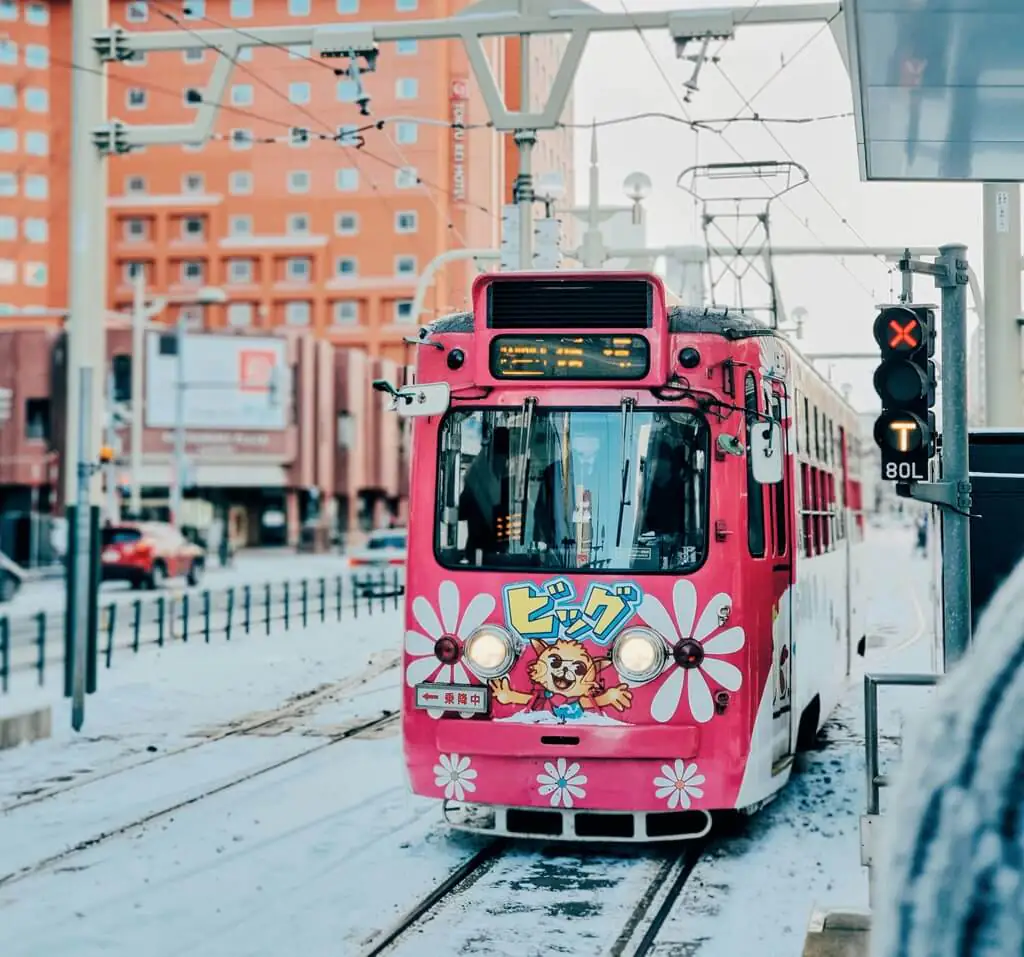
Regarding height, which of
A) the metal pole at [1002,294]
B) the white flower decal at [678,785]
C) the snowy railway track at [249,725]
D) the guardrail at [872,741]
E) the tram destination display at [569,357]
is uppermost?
the metal pole at [1002,294]

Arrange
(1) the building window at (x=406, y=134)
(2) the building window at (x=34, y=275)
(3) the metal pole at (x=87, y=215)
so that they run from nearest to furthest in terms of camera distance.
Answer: (3) the metal pole at (x=87, y=215) < (1) the building window at (x=406, y=134) < (2) the building window at (x=34, y=275)

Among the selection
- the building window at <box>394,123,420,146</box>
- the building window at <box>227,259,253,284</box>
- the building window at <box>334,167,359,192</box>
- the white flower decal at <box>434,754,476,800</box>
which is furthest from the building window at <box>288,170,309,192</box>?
the white flower decal at <box>434,754,476,800</box>

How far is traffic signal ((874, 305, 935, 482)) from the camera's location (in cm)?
800

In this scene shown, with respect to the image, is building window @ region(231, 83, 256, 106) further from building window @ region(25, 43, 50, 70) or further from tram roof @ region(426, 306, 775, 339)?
tram roof @ region(426, 306, 775, 339)

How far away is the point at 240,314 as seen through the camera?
84.9m

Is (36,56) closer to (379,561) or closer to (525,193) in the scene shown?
(379,561)

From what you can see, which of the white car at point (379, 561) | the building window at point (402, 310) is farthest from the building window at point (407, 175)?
the building window at point (402, 310)

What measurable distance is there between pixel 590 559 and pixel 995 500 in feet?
8.15

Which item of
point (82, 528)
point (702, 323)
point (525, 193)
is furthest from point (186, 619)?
point (702, 323)

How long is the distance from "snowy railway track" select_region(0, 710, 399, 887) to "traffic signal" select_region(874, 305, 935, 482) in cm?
497

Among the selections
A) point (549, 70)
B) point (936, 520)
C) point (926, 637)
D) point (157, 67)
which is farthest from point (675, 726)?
point (157, 67)

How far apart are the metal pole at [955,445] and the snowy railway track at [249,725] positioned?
6.14m

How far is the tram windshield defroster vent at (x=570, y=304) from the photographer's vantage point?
8.61m

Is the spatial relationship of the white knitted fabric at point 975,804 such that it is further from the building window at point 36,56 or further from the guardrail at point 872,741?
the building window at point 36,56
